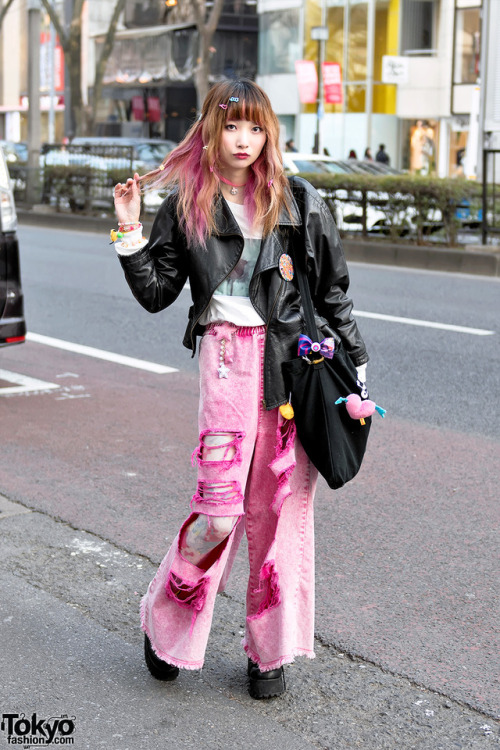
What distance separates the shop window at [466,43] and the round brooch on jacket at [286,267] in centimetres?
3406

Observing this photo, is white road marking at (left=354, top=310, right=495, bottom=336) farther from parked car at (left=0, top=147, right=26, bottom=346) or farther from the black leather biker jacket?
the black leather biker jacket

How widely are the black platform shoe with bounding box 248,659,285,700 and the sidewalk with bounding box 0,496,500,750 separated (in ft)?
0.09

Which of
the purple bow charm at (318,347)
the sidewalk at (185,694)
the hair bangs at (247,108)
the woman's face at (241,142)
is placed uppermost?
the hair bangs at (247,108)

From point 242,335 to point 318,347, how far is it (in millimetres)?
211

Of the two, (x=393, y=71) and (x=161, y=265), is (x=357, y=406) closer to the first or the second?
(x=161, y=265)

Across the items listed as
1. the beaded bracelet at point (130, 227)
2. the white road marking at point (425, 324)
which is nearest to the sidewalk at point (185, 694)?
the beaded bracelet at point (130, 227)

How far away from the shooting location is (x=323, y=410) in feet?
9.88

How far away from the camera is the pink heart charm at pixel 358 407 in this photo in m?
3.01

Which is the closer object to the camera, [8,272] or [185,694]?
[185,694]

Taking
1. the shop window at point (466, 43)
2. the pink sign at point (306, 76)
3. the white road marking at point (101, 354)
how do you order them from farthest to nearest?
the shop window at point (466, 43)
the pink sign at point (306, 76)
the white road marking at point (101, 354)

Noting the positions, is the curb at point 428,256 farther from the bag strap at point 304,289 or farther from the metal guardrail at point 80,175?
the bag strap at point 304,289

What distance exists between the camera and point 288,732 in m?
2.95

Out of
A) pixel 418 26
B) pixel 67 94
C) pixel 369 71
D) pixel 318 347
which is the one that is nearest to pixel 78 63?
pixel 369 71

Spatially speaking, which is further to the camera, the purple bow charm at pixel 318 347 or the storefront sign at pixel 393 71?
the storefront sign at pixel 393 71
